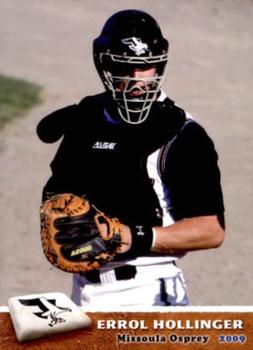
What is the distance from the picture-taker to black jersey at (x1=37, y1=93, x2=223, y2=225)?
18.9 ft

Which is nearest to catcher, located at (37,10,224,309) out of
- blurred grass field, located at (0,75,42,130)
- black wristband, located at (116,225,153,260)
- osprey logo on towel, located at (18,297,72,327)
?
black wristband, located at (116,225,153,260)

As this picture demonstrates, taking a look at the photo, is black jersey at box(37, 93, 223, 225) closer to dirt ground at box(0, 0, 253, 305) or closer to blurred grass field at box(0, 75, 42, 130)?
dirt ground at box(0, 0, 253, 305)

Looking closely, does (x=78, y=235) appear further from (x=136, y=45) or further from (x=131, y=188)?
(x=136, y=45)

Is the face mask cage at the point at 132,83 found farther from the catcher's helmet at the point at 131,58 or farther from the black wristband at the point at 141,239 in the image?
the black wristband at the point at 141,239

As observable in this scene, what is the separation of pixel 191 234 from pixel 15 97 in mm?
7881

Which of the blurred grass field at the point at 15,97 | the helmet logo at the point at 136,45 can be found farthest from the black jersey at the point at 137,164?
the blurred grass field at the point at 15,97

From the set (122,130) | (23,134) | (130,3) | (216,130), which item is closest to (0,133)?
(23,134)

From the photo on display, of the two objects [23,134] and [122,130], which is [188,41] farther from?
[122,130]

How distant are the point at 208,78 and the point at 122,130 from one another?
836 centimetres

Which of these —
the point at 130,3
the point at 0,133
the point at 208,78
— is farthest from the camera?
the point at 130,3

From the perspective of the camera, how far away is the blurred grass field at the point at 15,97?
42.4ft

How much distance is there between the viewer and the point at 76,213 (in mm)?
5828

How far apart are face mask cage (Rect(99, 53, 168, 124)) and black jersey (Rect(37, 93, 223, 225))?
0.11 m

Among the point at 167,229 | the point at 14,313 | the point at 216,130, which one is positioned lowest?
the point at 216,130
